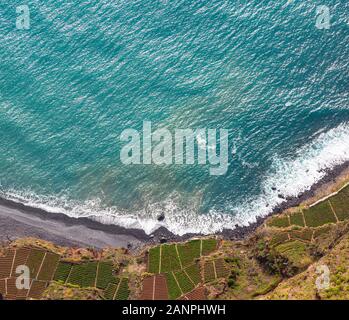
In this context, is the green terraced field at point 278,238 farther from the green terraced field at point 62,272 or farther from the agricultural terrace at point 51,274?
the green terraced field at point 62,272

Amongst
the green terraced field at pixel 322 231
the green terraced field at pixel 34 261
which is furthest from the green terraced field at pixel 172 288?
the green terraced field at pixel 322 231

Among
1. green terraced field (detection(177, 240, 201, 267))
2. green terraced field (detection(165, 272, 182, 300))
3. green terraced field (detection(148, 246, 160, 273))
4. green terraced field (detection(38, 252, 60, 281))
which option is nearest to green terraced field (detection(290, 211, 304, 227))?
green terraced field (detection(177, 240, 201, 267))

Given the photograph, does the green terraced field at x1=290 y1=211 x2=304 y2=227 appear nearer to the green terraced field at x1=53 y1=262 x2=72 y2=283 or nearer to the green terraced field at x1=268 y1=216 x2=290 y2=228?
the green terraced field at x1=268 y1=216 x2=290 y2=228

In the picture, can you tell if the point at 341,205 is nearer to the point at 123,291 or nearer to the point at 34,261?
the point at 123,291
